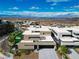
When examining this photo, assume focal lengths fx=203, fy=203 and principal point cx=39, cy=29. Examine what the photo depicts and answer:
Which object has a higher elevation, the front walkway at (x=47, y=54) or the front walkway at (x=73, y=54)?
the front walkway at (x=47, y=54)

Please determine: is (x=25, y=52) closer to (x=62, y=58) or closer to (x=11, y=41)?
(x=11, y=41)

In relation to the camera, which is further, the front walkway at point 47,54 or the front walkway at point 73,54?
the front walkway at point 73,54

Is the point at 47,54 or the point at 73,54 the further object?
the point at 73,54

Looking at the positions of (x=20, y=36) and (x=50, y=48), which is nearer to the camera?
(x=50, y=48)

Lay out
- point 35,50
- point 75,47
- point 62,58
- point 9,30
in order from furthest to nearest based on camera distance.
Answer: point 9,30, point 75,47, point 35,50, point 62,58

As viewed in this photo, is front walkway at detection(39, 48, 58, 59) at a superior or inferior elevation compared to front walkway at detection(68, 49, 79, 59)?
superior

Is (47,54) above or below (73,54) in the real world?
above

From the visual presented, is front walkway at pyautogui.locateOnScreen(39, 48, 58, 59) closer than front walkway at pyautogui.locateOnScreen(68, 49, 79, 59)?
Yes

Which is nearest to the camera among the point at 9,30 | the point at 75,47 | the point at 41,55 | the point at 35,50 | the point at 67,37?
the point at 41,55

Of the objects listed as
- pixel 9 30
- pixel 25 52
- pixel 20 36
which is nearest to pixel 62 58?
pixel 25 52
